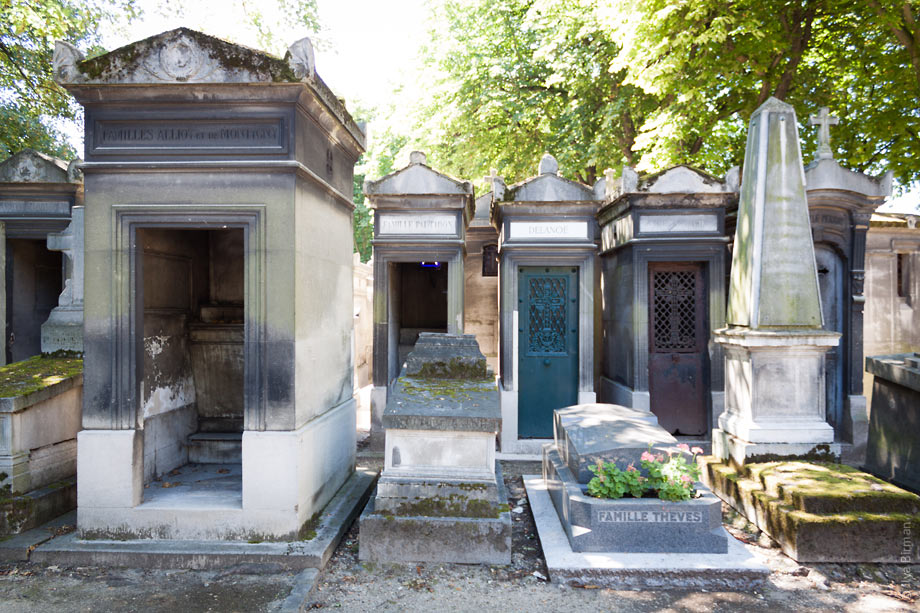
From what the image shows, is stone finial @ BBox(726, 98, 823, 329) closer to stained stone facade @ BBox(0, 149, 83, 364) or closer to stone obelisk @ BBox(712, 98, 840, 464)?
→ stone obelisk @ BBox(712, 98, 840, 464)

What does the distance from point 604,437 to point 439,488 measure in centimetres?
160

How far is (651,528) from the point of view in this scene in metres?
4.03

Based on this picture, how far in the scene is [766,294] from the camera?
5316 mm

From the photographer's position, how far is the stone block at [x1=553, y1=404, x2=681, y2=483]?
4504 mm

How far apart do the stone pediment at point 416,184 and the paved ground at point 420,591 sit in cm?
495

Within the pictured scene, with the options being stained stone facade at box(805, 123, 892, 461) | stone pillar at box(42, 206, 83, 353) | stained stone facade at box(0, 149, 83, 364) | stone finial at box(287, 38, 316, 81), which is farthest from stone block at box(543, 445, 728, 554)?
stained stone facade at box(0, 149, 83, 364)

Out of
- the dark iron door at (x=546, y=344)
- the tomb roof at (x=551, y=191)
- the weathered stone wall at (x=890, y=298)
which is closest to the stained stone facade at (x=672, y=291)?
the tomb roof at (x=551, y=191)

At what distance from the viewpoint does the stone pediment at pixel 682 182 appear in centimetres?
733

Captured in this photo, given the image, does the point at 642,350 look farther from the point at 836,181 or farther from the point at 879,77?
the point at 879,77

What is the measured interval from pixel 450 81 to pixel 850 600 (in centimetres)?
1261

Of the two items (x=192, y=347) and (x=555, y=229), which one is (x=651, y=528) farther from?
(x=192, y=347)

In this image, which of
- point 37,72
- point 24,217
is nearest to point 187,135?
point 24,217

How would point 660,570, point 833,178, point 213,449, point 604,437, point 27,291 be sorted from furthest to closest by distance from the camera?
point 27,291 → point 833,178 → point 213,449 → point 604,437 → point 660,570

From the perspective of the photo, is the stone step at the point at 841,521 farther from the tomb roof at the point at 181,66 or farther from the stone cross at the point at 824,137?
the tomb roof at the point at 181,66
